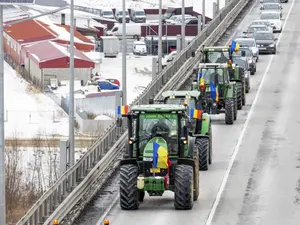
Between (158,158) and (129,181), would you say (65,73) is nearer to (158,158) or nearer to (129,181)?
(129,181)

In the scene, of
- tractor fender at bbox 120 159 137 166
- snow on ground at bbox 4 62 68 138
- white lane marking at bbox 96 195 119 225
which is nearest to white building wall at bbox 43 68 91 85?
snow on ground at bbox 4 62 68 138

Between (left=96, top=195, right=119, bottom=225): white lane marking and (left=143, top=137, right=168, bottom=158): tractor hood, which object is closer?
(left=143, top=137, right=168, bottom=158): tractor hood

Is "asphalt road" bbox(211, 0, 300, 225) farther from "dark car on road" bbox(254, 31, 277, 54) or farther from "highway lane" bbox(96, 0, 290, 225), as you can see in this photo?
"dark car on road" bbox(254, 31, 277, 54)

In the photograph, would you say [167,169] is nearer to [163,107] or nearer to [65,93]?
[163,107]

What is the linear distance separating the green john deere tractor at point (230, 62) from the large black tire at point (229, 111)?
149 inches

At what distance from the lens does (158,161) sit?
30234mm

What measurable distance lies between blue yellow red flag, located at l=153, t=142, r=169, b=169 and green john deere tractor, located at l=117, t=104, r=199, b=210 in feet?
0.10

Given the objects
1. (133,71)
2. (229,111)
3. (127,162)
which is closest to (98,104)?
(133,71)

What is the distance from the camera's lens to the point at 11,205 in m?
43.7

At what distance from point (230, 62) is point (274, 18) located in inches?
1413

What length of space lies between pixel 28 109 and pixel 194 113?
49776 millimetres

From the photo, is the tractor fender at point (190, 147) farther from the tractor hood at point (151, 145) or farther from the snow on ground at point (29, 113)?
the snow on ground at point (29, 113)

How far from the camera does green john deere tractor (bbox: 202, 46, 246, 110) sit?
4952cm

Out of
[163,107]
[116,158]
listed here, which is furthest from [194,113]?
[116,158]
